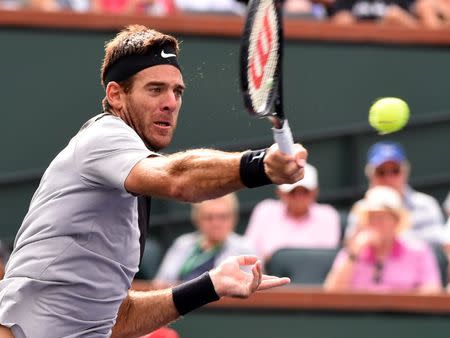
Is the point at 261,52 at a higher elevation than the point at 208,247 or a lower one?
higher

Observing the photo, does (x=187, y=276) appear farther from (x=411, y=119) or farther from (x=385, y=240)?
(x=411, y=119)

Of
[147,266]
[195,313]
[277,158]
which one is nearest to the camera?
[277,158]

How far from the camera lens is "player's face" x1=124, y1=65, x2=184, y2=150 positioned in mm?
4711

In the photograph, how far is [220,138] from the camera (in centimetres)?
992

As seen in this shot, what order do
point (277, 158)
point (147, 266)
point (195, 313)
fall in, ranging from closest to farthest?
point (277, 158) → point (195, 313) → point (147, 266)

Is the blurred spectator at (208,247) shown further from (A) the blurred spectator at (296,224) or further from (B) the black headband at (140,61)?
(B) the black headband at (140,61)

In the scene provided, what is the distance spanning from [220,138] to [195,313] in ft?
7.40

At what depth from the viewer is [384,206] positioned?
8266 millimetres

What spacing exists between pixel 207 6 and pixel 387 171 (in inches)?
91.2

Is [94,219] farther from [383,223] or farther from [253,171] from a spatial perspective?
[383,223]

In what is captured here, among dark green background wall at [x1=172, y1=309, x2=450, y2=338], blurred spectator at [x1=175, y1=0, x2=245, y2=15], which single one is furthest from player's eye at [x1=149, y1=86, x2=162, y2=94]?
blurred spectator at [x1=175, y1=0, x2=245, y2=15]

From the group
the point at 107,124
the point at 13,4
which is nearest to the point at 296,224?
the point at 13,4

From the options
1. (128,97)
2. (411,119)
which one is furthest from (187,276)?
(128,97)

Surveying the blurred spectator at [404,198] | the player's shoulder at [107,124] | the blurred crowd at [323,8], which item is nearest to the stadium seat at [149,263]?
the blurred spectator at [404,198]
